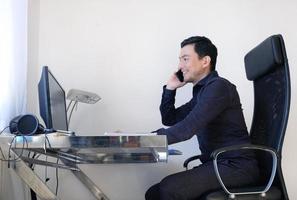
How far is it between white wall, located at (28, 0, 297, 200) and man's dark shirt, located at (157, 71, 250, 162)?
702mm

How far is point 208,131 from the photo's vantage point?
1.86 metres

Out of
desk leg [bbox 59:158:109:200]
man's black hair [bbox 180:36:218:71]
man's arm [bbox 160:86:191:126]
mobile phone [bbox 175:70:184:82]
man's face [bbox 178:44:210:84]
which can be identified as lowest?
desk leg [bbox 59:158:109:200]

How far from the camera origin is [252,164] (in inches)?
68.3

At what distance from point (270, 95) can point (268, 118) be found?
12 centimetres

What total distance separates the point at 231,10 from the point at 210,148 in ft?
4.36

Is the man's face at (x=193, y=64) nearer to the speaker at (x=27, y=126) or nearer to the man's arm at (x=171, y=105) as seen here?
the man's arm at (x=171, y=105)

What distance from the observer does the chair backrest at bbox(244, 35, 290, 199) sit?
165 centimetres

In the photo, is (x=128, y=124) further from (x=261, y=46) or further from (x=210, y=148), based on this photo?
(x=261, y=46)

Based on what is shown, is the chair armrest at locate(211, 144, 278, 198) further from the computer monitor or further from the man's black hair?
the computer monitor

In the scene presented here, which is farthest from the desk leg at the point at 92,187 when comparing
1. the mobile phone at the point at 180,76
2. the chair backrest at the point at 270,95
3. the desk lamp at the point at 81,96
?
the chair backrest at the point at 270,95

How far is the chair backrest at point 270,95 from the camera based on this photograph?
1650mm

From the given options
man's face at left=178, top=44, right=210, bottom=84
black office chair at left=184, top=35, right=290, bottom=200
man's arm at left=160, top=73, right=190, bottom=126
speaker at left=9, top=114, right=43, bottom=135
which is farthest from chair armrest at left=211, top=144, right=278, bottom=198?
speaker at left=9, top=114, right=43, bottom=135

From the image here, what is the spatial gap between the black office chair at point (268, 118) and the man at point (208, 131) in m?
0.07

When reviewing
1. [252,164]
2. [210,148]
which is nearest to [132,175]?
[210,148]
